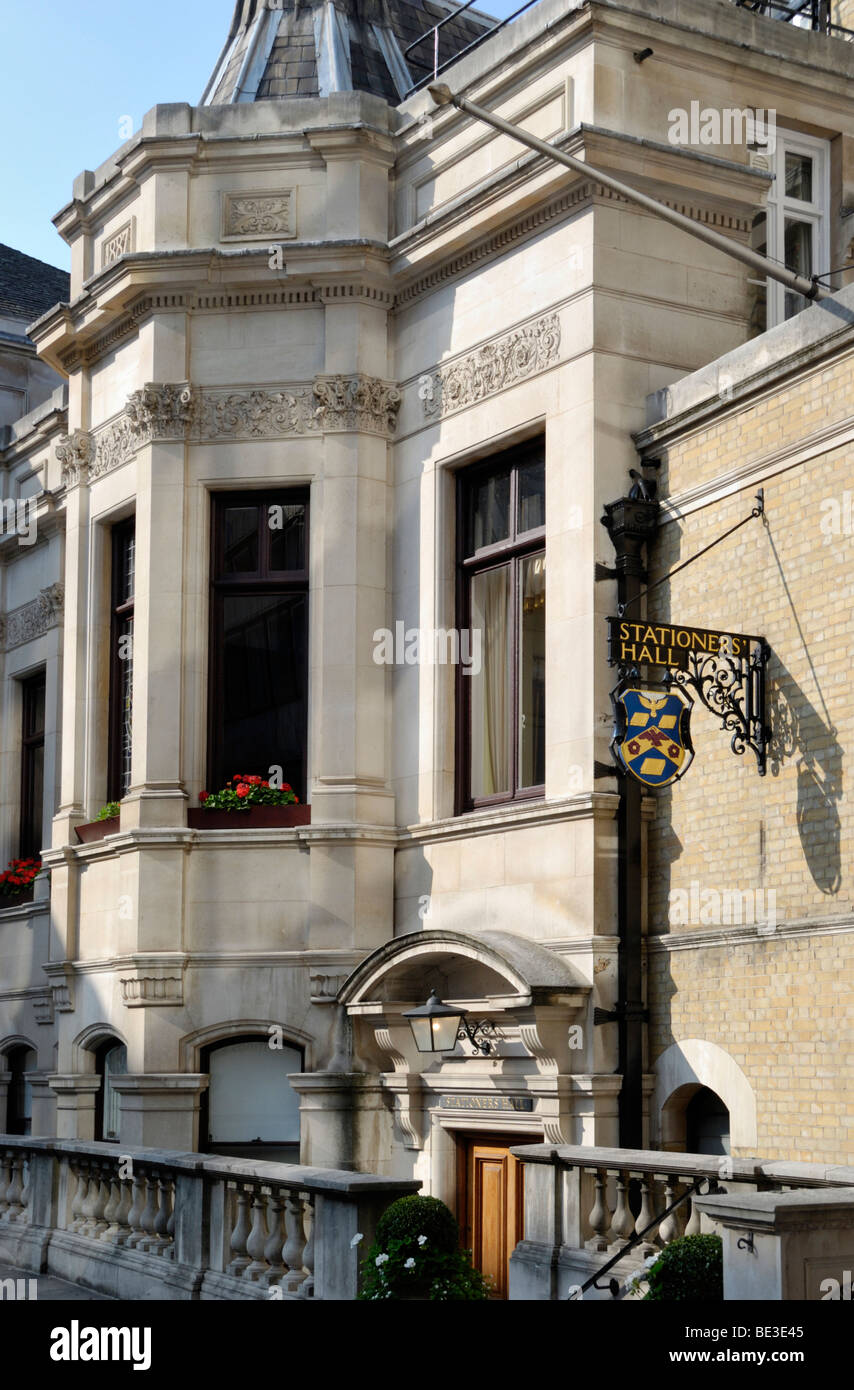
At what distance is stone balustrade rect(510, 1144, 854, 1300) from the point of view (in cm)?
1105

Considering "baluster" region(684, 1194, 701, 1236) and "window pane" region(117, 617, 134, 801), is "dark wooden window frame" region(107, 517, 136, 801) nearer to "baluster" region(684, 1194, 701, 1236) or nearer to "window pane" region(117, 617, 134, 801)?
"window pane" region(117, 617, 134, 801)

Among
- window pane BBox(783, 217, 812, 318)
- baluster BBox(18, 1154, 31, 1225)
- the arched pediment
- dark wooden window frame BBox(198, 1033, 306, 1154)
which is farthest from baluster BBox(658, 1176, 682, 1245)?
window pane BBox(783, 217, 812, 318)

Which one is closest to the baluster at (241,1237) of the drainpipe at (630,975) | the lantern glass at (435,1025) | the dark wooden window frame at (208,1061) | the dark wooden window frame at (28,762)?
the lantern glass at (435,1025)

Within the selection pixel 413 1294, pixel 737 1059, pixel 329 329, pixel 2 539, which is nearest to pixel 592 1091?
pixel 737 1059

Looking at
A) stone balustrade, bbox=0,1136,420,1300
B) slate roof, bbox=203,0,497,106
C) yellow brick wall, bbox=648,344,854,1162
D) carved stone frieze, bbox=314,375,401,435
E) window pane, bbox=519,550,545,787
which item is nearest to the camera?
stone balustrade, bbox=0,1136,420,1300

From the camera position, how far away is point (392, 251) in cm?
1836

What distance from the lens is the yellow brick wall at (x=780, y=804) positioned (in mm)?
13195

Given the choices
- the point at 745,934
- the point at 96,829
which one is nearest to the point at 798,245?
the point at 745,934

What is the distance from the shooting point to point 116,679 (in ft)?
67.1

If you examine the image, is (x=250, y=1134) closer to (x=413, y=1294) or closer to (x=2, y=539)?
(x=413, y=1294)

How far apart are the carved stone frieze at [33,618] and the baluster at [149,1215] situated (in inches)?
426

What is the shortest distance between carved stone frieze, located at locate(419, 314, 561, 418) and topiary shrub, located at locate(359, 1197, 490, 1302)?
24.8 ft

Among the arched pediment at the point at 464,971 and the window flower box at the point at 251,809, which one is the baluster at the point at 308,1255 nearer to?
the arched pediment at the point at 464,971

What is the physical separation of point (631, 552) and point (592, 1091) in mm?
4290
